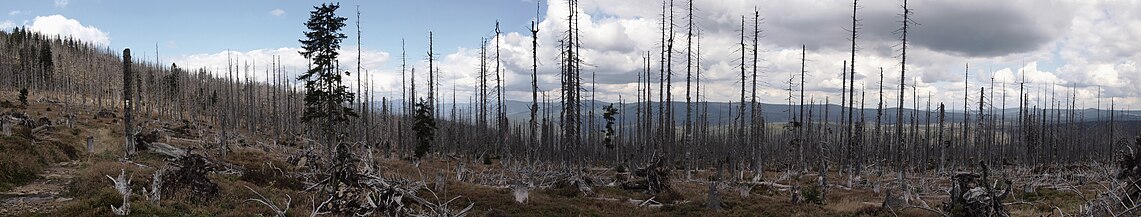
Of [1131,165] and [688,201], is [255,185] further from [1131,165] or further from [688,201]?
[1131,165]

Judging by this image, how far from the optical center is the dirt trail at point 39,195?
13.0 metres

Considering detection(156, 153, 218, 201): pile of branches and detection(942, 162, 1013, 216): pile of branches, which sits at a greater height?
detection(942, 162, 1013, 216): pile of branches

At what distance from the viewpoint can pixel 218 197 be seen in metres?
16.5

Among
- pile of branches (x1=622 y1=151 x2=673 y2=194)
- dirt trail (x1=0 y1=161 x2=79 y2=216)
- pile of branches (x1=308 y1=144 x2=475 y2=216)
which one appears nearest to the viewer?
pile of branches (x1=308 y1=144 x2=475 y2=216)

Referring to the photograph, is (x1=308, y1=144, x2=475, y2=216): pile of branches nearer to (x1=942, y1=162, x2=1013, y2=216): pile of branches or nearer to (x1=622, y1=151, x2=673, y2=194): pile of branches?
(x1=942, y1=162, x2=1013, y2=216): pile of branches

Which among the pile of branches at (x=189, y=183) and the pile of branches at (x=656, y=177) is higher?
the pile of branches at (x=189, y=183)

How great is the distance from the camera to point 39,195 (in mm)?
15438

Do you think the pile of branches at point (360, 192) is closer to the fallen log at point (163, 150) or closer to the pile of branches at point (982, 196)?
the pile of branches at point (982, 196)

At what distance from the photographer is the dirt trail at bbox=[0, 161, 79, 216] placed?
1298cm

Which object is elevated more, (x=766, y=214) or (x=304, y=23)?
(x=304, y=23)

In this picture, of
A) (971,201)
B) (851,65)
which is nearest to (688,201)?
(851,65)

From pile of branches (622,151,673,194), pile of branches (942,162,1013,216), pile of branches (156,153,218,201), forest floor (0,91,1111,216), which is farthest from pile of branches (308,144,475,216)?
pile of branches (622,151,673,194)

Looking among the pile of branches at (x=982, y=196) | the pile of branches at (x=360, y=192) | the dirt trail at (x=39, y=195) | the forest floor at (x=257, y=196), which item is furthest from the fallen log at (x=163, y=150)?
the pile of branches at (x=982, y=196)

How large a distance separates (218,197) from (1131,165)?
71.3 feet
